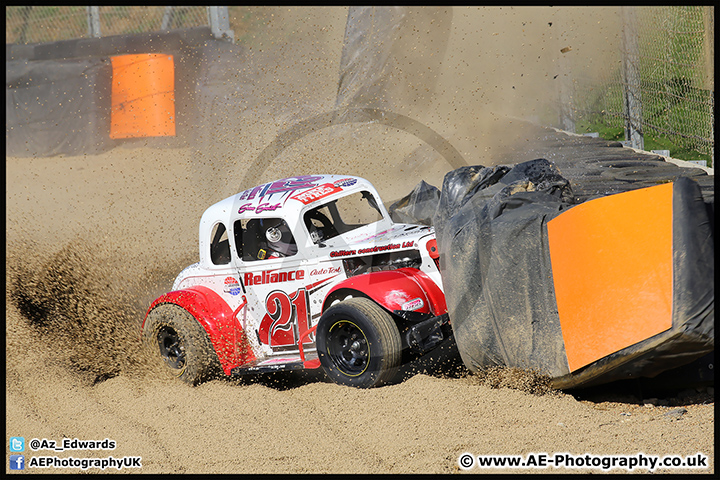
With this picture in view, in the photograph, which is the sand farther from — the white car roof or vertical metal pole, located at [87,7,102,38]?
vertical metal pole, located at [87,7,102,38]

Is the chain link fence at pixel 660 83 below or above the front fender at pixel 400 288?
above

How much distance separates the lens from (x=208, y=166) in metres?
13.8

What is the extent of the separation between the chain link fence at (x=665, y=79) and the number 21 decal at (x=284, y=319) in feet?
22.6

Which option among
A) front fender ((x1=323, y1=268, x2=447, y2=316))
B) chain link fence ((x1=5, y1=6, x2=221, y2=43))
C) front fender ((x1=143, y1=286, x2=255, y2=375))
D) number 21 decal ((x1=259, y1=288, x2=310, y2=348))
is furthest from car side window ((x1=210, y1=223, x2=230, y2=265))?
chain link fence ((x1=5, y1=6, x2=221, y2=43))

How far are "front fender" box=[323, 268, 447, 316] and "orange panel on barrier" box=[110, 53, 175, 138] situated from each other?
11368mm

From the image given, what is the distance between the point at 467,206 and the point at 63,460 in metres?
3.69

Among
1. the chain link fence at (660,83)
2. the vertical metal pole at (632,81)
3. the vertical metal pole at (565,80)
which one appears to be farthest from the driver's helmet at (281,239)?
the vertical metal pole at (565,80)

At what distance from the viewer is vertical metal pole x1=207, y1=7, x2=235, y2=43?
50.1ft

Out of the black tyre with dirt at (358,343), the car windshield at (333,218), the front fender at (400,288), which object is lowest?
the black tyre with dirt at (358,343)

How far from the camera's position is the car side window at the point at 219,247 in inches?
249

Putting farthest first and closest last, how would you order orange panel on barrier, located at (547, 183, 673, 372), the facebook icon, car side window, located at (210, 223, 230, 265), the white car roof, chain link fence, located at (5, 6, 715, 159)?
chain link fence, located at (5, 6, 715, 159), car side window, located at (210, 223, 230, 265), the white car roof, the facebook icon, orange panel on barrier, located at (547, 183, 673, 372)

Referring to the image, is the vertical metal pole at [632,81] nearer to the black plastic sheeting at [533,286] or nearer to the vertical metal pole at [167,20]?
the black plastic sheeting at [533,286]

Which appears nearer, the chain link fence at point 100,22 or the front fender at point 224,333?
the front fender at point 224,333

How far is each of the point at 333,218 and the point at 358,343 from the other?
177 cm
